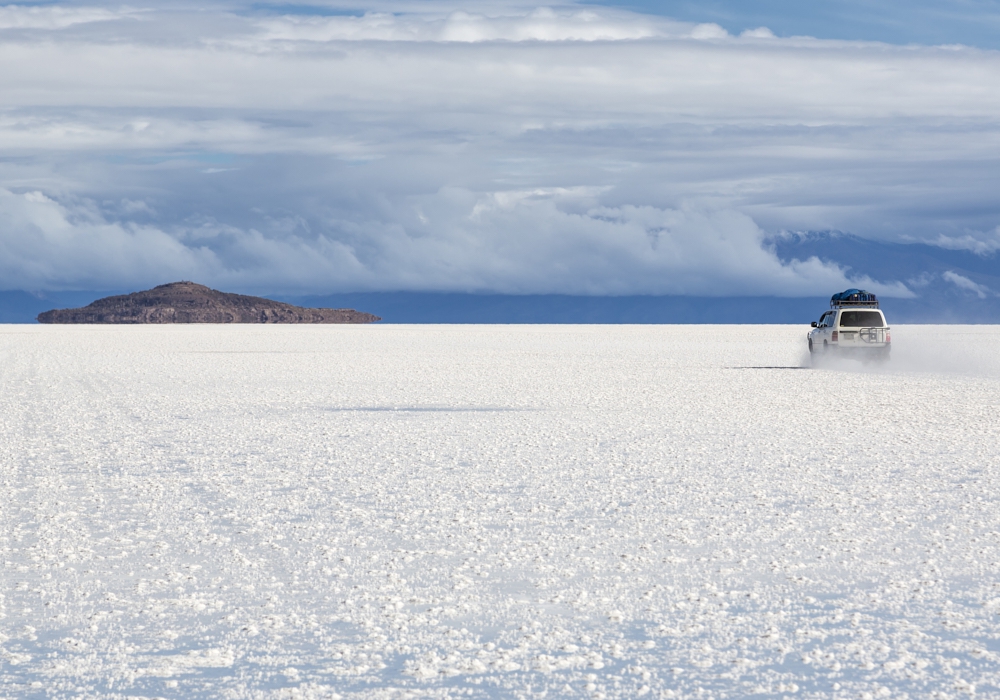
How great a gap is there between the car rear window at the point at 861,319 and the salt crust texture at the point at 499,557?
16469 millimetres

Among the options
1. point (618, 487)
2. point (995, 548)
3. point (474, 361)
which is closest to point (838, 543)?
point (995, 548)

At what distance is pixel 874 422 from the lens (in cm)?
1755

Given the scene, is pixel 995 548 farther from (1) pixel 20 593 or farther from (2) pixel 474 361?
(2) pixel 474 361

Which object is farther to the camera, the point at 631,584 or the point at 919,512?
the point at 919,512

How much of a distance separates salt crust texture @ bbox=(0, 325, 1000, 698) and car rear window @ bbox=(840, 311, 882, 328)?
54.0 ft

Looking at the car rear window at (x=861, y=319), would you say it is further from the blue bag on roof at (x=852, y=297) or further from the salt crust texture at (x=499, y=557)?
the salt crust texture at (x=499, y=557)

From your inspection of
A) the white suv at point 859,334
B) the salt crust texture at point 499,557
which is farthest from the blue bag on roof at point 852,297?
the salt crust texture at point 499,557

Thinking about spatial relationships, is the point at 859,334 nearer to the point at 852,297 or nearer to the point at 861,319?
the point at 861,319

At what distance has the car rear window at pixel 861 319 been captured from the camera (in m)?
34.1

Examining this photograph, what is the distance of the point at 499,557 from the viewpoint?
7.98 meters

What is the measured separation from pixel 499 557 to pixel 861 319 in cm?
2826

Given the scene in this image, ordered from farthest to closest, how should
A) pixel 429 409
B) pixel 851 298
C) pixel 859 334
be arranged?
pixel 851 298
pixel 859 334
pixel 429 409

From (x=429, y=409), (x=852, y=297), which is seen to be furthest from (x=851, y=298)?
(x=429, y=409)

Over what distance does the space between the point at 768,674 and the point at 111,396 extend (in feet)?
64.8
